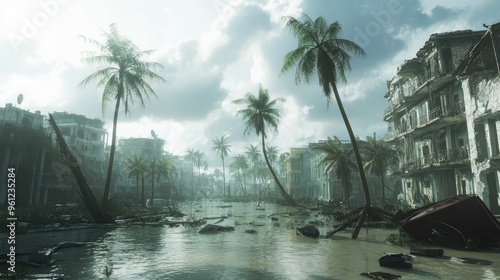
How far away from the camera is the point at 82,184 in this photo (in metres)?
19.4

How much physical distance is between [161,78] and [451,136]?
914 inches

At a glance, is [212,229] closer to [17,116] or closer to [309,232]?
[309,232]

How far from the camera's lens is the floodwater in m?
7.92

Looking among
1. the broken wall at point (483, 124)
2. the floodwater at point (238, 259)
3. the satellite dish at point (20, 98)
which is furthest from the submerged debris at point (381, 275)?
the satellite dish at point (20, 98)

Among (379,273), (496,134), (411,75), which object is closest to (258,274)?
(379,273)

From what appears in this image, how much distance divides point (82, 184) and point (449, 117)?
25085 mm

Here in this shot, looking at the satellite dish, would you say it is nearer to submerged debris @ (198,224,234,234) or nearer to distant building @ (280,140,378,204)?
submerged debris @ (198,224,234,234)

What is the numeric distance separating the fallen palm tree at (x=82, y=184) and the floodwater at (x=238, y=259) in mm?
4838

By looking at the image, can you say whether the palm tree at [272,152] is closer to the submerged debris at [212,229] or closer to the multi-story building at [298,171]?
the multi-story building at [298,171]

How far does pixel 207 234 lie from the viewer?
16656mm

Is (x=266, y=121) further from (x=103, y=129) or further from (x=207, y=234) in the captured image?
(x=103, y=129)

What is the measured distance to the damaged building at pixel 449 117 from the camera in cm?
1894

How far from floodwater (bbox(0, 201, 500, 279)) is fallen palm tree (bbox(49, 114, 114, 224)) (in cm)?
484

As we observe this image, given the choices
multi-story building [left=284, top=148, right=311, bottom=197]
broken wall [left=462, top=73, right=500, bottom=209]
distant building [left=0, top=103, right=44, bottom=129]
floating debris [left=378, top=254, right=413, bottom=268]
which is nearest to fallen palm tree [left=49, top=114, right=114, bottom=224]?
floating debris [left=378, top=254, right=413, bottom=268]
